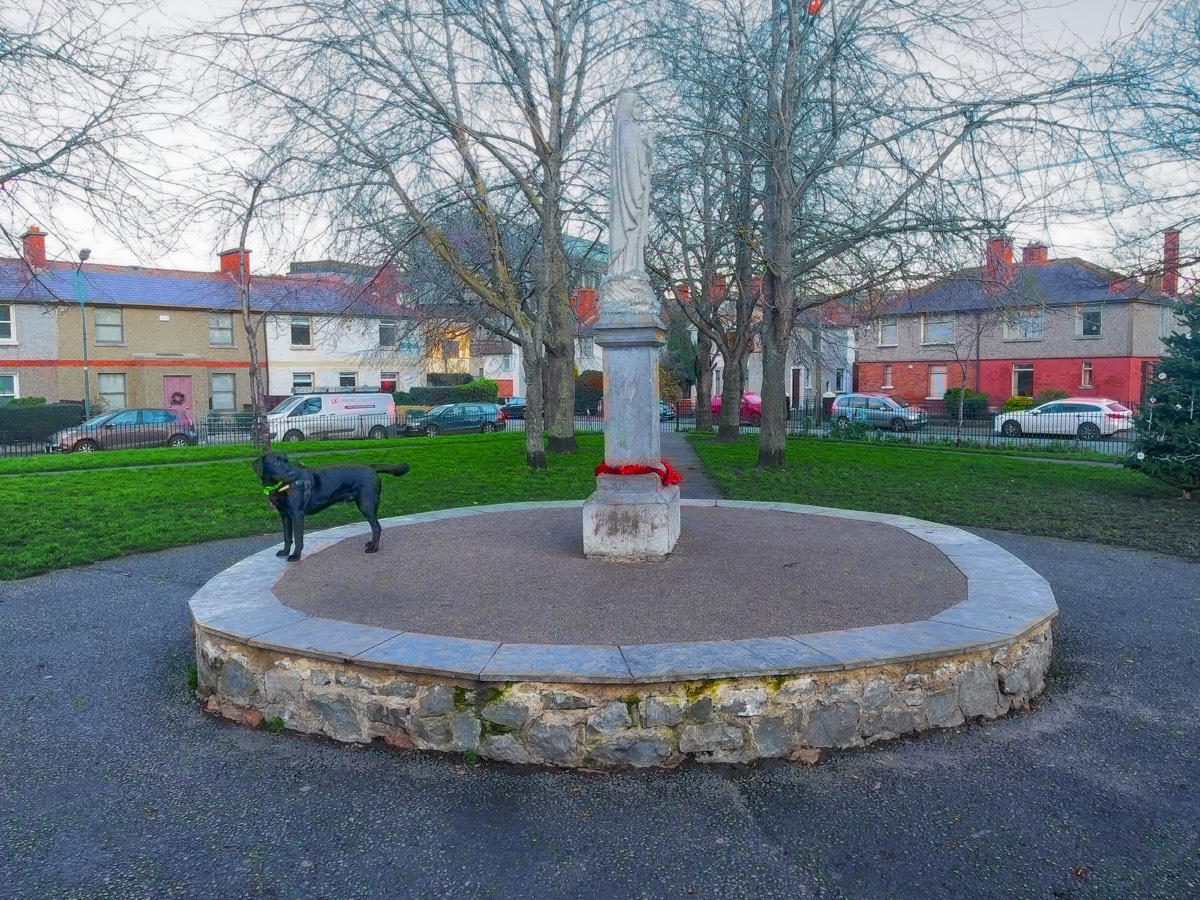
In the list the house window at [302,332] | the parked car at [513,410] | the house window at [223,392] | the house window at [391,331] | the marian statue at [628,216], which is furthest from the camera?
the parked car at [513,410]

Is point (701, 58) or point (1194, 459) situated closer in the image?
point (1194, 459)

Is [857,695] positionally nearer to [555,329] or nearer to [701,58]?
[701,58]

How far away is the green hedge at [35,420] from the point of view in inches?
1111

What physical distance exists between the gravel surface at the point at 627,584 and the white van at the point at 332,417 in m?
21.5

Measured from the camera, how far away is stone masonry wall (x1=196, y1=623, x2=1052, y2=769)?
416 cm

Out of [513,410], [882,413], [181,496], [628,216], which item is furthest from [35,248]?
[513,410]

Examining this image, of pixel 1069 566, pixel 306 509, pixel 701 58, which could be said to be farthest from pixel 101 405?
pixel 1069 566

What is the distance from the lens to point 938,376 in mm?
43750

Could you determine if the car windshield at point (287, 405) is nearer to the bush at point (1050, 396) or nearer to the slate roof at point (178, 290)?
the slate roof at point (178, 290)

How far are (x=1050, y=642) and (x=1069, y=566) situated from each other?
11.6ft

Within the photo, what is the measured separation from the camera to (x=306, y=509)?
22.5 ft

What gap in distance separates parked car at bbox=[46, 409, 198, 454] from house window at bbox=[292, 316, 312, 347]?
13158mm

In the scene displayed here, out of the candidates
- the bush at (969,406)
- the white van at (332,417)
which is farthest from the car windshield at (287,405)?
the bush at (969,406)

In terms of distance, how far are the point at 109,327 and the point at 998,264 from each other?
36.0m
